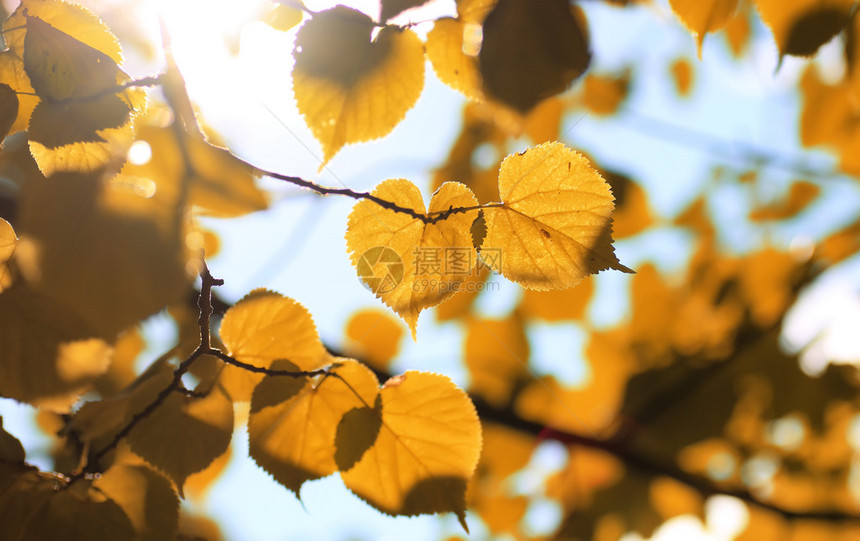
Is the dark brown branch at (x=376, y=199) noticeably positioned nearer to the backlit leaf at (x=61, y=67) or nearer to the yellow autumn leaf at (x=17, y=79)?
the backlit leaf at (x=61, y=67)

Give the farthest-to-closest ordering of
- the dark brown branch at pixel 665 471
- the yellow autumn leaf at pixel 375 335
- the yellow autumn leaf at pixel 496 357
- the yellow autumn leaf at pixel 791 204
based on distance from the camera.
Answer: the yellow autumn leaf at pixel 791 204 → the yellow autumn leaf at pixel 496 357 → the yellow autumn leaf at pixel 375 335 → the dark brown branch at pixel 665 471

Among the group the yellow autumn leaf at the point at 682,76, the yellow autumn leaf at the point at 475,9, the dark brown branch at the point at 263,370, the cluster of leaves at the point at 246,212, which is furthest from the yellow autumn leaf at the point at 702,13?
the yellow autumn leaf at the point at 682,76

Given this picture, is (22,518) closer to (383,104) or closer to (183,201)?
(183,201)

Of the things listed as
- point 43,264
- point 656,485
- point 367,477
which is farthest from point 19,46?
point 656,485

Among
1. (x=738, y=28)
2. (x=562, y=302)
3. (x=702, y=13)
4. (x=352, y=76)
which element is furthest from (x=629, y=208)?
(x=352, y=76)

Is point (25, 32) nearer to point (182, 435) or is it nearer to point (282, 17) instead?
point (282, 17)

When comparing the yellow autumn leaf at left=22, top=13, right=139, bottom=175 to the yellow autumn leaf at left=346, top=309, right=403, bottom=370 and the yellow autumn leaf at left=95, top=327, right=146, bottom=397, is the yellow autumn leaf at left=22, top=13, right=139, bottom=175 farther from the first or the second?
the yellow autumn leaf at left=346, top=309, right=403, bottom=370
